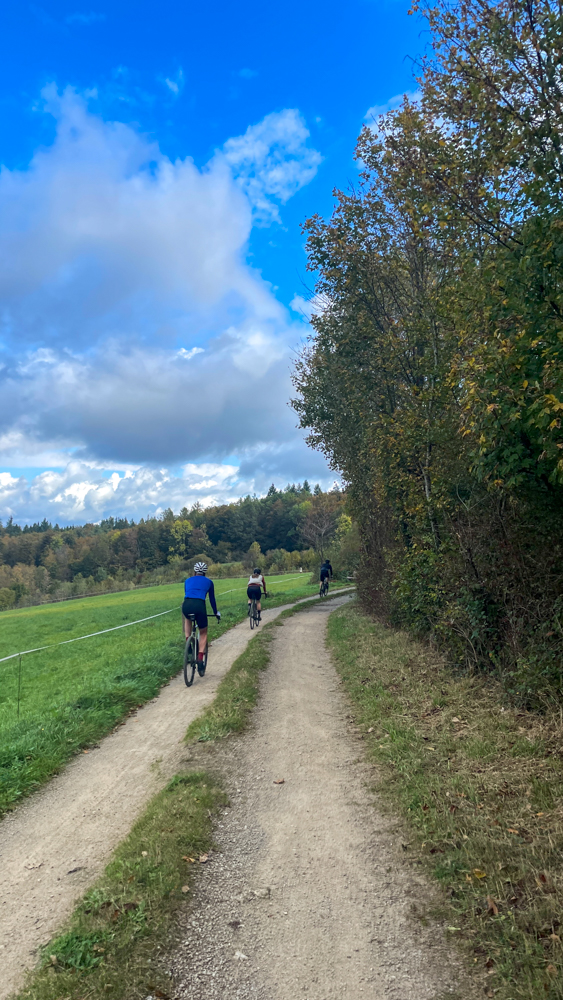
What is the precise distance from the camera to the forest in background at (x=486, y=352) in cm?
525

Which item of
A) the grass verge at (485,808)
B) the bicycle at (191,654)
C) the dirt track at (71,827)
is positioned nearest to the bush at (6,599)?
the bicycle at (191,654)

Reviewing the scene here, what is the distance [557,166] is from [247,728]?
7.86 m

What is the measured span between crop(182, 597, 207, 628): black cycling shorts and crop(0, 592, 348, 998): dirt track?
215 centimetres

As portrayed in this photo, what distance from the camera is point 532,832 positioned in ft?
13.6

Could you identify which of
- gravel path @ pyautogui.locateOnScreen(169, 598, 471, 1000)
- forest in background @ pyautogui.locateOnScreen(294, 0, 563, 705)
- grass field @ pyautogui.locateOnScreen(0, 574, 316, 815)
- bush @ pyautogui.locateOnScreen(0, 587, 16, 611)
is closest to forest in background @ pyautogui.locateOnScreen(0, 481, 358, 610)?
bush @ pyautogui.locateOnScreen(0, 587, 16, 611)

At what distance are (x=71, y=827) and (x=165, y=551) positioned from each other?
4337 inches

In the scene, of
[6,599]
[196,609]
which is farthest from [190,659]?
[6,599]

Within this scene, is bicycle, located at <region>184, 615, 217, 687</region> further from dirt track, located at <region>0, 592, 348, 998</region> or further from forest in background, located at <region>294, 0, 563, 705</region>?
forest in background, located at <region>294, 0, 563, 705</region>

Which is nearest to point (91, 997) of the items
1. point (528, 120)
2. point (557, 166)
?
point (557, 166)

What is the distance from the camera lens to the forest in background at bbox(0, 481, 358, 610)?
7531cm

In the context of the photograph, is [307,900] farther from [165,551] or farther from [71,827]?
[165,551]

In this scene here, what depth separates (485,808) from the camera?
4586mm

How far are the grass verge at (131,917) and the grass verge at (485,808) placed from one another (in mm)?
1816

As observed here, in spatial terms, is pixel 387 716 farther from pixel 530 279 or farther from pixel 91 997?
pixel 530 279
